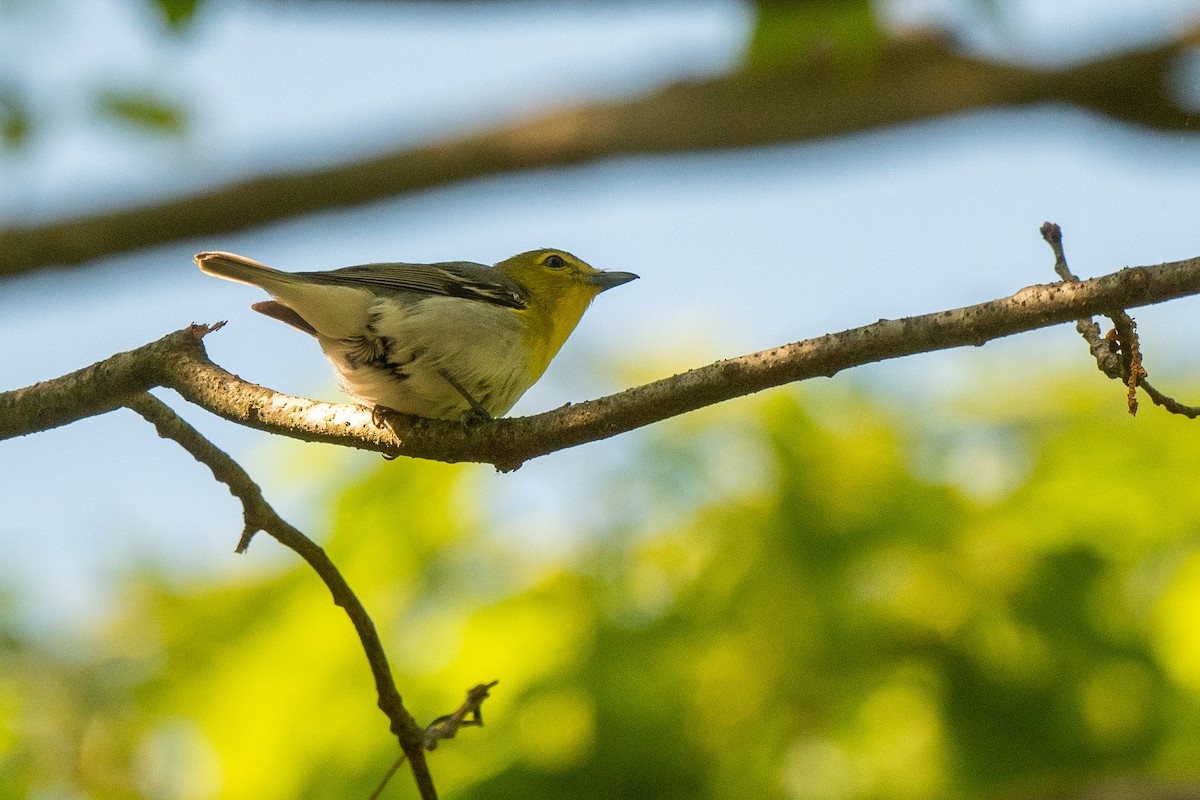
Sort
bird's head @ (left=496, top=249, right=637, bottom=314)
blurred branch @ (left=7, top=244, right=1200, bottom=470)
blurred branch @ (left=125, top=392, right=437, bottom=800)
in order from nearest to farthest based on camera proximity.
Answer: blurred branch @ (left=7, top=244, right=1200, bottom=470) → blurred branch @ (left=125, top=392, right=437, bottom=800) → bird's head @ (left=496, top=249, right=637, bottom=314)

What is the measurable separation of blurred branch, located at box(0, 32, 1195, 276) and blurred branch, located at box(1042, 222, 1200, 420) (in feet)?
16.6

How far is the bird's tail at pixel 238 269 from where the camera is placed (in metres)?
4.64

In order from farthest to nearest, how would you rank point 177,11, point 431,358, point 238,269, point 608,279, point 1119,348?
point 608,279
point 431,358
point 238,269
point 177,11
point 1119,348

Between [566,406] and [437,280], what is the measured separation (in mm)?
2676

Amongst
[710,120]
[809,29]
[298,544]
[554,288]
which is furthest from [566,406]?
[710,120]

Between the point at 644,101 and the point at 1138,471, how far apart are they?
14.2 feet

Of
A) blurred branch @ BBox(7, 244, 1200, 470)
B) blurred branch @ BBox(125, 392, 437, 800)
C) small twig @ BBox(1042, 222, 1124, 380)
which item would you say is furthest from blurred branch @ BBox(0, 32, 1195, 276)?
small twig @ BBox(1042, 222, 1124, 380)

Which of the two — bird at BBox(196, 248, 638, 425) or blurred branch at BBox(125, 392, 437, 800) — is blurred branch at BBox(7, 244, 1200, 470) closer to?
blurred branch at BBox(125, 392, 437, 800)

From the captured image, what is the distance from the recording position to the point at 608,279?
266 inches

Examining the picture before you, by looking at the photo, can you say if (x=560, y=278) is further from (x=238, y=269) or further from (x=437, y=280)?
(x=238, y=269)

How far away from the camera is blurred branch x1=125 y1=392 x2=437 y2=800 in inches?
130

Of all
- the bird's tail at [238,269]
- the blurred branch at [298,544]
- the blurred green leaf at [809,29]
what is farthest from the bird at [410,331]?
the blurred green leaf at [809,29]

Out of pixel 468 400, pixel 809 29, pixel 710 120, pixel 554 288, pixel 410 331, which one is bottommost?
pixel 468 400

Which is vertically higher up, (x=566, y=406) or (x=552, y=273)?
(x=552, y=273)
